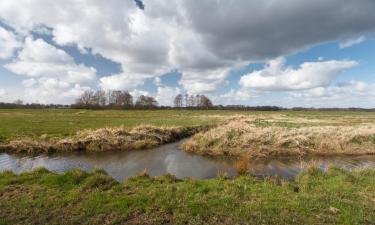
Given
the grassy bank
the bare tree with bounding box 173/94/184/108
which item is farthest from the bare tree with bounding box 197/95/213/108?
the grassy bank

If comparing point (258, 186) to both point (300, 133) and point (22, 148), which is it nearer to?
point (300, 133)

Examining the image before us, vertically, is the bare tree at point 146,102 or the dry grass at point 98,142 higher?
the bare tree at point 146,102

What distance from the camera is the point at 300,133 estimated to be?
2255 cm

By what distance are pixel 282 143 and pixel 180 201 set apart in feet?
51.1

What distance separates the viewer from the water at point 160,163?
1389 cm

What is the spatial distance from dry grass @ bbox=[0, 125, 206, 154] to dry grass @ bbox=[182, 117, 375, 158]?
469cm

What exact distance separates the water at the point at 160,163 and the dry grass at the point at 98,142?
142 cm

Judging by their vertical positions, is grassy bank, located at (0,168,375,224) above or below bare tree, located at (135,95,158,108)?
below

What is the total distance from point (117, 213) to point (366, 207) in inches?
280

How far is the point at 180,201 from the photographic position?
23.9 ft

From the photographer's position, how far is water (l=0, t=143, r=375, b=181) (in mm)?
13891

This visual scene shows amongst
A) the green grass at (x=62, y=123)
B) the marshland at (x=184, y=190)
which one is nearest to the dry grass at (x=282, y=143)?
the marshland at (x=184, y=190)

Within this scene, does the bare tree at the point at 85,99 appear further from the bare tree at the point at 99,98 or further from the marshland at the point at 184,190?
the marshland at the point at 184,190

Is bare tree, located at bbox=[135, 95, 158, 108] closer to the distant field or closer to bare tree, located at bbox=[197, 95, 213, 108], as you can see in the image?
bare tree, located at bbox=[197, 95, 213, 108]
